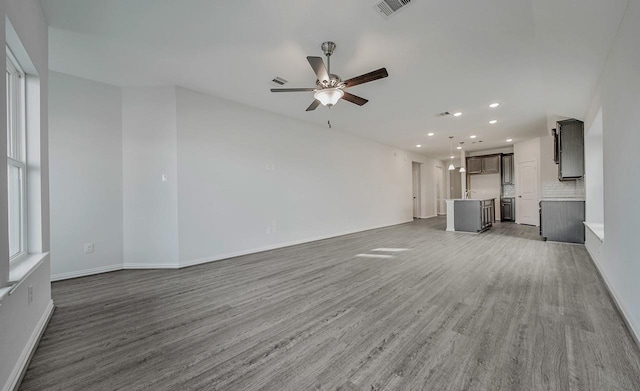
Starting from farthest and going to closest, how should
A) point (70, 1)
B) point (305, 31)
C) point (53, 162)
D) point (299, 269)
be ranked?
point (299, 269)
point (53, 162)
point (305, 31)
point (70, 1)

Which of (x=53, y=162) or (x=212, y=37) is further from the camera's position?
(x=53, y=162)

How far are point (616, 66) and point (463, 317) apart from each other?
2.67 meters

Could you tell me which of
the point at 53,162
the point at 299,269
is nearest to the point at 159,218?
the point at 53,162

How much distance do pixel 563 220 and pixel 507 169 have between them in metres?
4.41

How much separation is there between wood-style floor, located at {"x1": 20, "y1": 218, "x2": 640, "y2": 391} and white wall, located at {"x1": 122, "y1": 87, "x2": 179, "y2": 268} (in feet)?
1.28

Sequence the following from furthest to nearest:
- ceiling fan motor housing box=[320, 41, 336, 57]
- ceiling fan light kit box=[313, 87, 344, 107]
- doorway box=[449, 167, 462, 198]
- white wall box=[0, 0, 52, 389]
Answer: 1. doorway box=[449, 167, 462, 198]
2. ceiling fan light kit box=[313, 87, 344, 107]
3. ceiling fan motor housing box=[320, 41, 336, 57]
4. white wall box=[0, 0, 52, 389]

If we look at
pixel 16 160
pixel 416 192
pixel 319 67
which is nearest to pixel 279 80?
pixel 319 67

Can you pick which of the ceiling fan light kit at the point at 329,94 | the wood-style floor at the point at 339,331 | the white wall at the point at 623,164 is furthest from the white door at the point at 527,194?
the ceiling fan light kit at the point at 329,94

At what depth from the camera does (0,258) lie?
1379 mm

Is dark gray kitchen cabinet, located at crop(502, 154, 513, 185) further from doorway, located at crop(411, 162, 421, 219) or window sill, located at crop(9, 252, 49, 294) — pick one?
window sill, located at crop(9, 252, 49, 294)

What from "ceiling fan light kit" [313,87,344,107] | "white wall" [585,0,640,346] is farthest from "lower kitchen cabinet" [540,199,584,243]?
"ceiling fan light kit" [313,87,344,107]

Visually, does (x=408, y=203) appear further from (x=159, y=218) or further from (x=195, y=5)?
(x=195, y=5)

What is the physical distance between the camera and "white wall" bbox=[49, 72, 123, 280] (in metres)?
3.44

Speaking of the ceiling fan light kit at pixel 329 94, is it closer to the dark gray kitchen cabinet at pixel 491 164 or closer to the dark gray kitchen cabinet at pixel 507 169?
the dark gray kitchen cabinet at pixel 491 164
